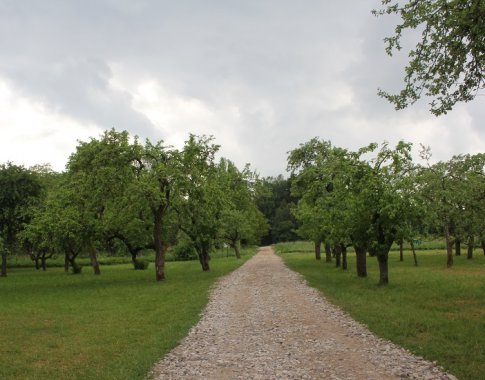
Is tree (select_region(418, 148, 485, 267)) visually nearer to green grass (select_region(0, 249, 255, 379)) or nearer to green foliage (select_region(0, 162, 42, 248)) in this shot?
green grass (select_region(0, 249, 255, 379))

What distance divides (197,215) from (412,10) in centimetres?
2775

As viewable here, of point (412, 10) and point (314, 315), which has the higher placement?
point (412, 10)

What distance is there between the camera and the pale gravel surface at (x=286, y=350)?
853 centimetres

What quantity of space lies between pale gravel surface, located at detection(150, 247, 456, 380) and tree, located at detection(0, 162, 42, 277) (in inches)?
1089

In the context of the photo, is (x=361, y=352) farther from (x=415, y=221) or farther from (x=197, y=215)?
(x=197, y=215)

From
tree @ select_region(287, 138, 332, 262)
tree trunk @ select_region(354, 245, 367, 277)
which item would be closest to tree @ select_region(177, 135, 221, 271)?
tree @ select_region(287, 138, 332, 262)

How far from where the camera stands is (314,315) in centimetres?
1510

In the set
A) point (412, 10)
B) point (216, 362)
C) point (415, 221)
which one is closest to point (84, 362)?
point (216, 362)

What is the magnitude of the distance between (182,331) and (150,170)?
20.7 meters

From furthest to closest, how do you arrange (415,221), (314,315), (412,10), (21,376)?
(415,221) < (314,315) < (412,10) < (21,376)

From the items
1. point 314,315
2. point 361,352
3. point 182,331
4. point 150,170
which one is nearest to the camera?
point 361,352

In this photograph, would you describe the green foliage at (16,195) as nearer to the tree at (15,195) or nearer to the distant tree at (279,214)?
the tree at (15,195)

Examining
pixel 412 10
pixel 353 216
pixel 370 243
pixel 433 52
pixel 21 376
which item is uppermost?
pixel 412 10

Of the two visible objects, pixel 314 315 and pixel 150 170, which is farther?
pixel 150 170
